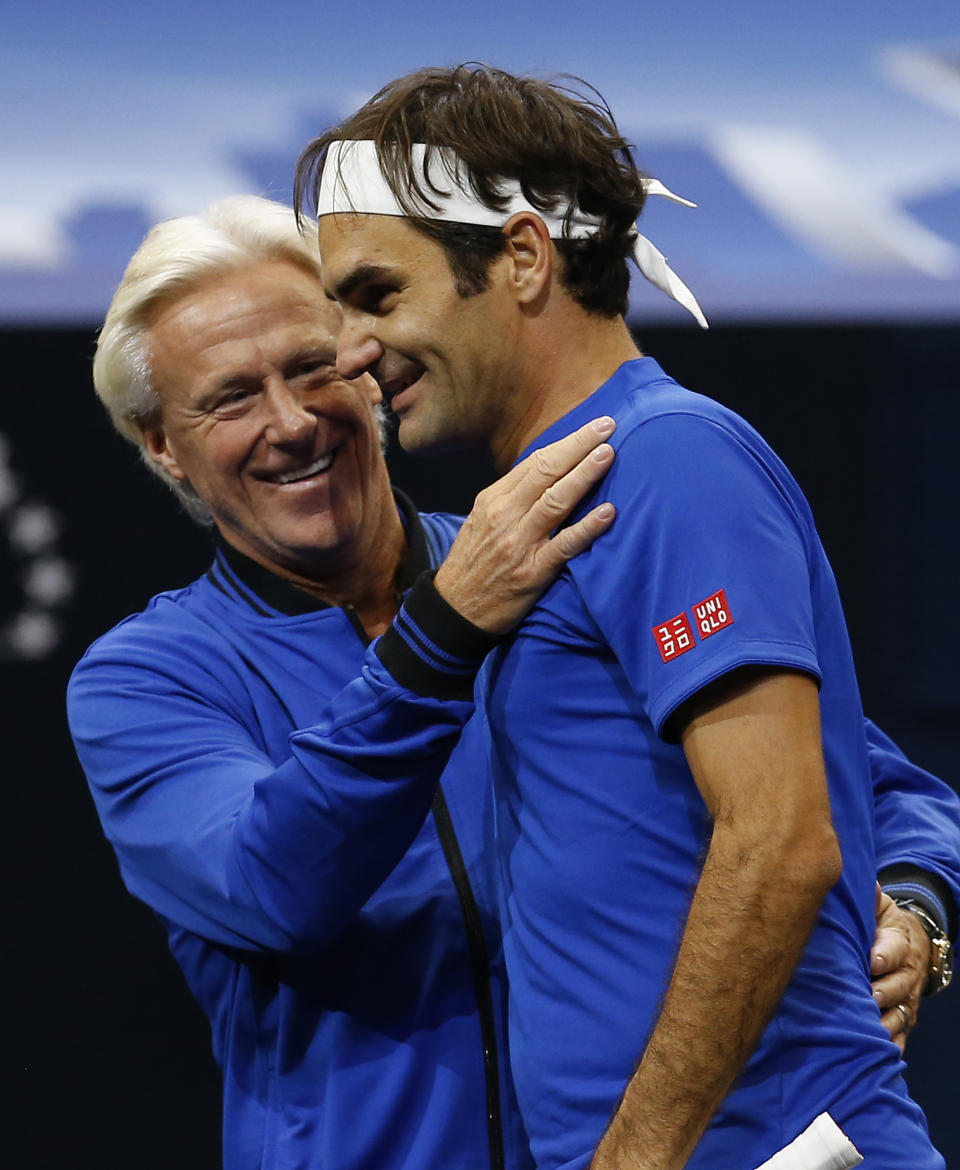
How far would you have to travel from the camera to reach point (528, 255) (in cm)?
117

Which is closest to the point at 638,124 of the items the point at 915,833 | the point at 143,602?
the point at 143,602

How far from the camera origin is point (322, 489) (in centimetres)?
163

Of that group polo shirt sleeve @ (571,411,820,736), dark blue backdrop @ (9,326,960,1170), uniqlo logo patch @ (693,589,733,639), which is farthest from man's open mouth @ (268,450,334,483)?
dark blue backdrop @ (9,326,960,1170)

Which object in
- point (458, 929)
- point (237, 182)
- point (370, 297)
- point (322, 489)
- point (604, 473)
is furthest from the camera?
point (237, 182)

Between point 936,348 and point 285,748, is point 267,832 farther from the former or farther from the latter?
point 936,348

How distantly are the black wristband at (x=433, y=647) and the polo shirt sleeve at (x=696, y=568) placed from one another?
0.14 meters

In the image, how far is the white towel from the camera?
953 millimetres

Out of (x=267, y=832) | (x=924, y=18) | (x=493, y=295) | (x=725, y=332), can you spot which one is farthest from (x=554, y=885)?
(x=924, y=18)

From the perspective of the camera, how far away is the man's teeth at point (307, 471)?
64.7 inches

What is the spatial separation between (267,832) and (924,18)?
7.34ft

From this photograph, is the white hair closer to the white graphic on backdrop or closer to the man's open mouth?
the man's open mouth

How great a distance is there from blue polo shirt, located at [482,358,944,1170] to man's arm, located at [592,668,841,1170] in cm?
3

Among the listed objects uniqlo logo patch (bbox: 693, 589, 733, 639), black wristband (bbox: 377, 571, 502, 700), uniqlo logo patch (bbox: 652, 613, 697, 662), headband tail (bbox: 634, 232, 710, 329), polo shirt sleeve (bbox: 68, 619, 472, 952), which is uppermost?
headband tail (bbox: 634, 232, 710, 329)

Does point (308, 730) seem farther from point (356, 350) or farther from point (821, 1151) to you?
point (821, 1151)
